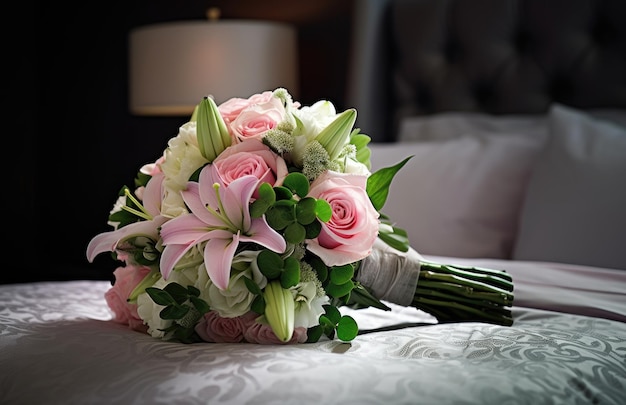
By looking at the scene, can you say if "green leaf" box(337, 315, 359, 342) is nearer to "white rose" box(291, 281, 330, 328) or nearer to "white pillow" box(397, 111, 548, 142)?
"white rose" box(291, 281, 330, 328)

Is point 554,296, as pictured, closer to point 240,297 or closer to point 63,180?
point 240,297

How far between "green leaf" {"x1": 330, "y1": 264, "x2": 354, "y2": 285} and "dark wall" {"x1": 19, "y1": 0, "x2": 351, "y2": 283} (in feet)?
6.71

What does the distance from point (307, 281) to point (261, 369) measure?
15cm

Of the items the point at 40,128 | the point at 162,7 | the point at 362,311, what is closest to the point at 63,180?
the point at 40,128

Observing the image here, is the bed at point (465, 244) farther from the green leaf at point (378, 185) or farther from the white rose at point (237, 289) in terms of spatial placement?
the green leaf at point (378, 185)

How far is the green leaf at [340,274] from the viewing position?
2.80ft

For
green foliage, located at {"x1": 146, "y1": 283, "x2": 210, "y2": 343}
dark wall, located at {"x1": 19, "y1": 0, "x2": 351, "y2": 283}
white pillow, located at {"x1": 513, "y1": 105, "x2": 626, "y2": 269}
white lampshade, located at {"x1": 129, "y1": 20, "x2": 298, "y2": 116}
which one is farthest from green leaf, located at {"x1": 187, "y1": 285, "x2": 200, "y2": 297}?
dark wall, located at {"x1": 19, "y1": 0, "x2": 351, "y2": 283}

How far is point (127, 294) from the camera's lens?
96 cm

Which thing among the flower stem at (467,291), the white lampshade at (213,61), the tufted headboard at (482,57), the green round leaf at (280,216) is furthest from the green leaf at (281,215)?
the white lampshade at (213,61)

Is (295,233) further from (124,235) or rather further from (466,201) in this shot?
(466,201)

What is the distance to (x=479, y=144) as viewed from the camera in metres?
1.69

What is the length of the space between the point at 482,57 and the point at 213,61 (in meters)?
0.75

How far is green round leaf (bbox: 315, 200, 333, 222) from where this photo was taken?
81 cm

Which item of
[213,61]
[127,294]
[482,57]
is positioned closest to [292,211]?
[127,294]
